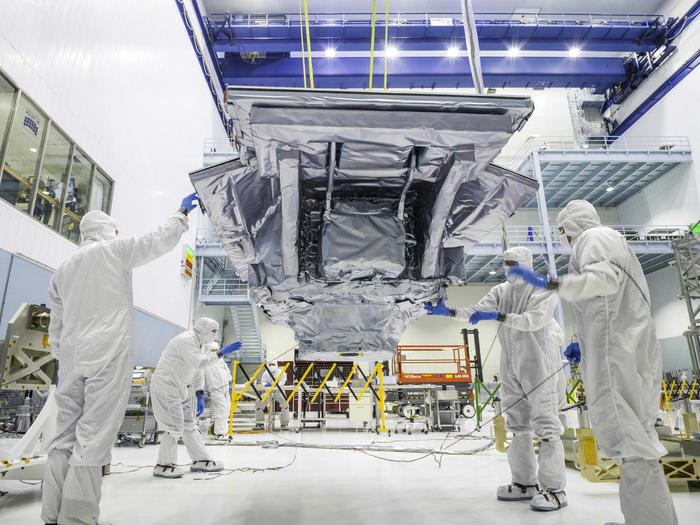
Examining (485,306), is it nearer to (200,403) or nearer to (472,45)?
(472,45)

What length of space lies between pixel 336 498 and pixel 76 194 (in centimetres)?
615

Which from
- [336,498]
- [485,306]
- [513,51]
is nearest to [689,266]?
[485,306]

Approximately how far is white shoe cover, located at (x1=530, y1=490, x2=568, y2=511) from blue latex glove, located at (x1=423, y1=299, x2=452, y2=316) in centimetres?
136

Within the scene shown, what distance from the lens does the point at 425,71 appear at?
14.3 meters

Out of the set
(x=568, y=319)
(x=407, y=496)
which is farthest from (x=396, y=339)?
(x=568, y=319)

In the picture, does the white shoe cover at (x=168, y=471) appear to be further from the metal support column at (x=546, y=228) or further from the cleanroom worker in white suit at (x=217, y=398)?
the metal support column at (x=546, y=228)

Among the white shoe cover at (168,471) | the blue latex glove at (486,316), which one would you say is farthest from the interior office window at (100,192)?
the blue latex glove at (486,316)

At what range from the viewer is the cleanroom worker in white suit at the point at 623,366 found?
1.99m

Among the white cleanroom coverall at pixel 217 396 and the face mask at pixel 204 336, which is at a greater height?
the face mask at pixel 204 336

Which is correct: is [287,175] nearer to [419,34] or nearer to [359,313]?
[359,313]

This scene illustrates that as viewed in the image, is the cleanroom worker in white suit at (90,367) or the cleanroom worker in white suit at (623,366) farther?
the cleanroom worker in white suit at (90,367)

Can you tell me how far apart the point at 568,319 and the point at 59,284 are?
17.8 m

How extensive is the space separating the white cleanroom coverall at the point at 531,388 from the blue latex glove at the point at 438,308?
0.44m

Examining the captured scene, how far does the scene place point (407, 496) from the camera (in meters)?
3.22
